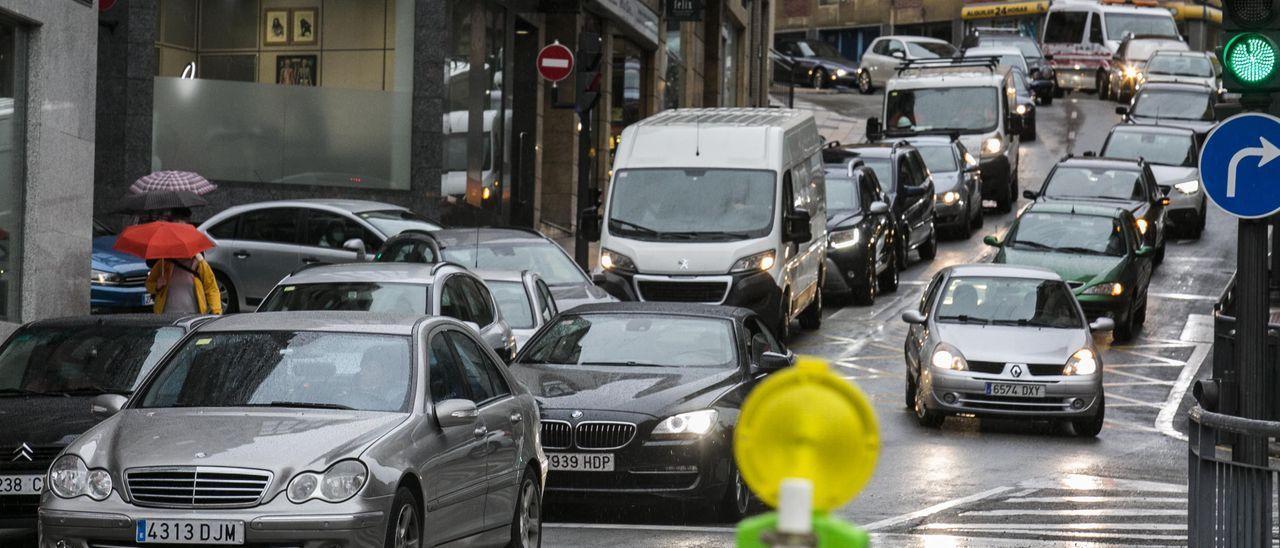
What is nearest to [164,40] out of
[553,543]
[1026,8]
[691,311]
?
[691,311]

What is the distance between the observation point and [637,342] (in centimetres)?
1362

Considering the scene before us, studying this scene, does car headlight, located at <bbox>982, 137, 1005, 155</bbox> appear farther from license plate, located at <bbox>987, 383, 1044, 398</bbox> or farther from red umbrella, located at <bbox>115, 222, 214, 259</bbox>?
red umbrella, located at <bbox>115, 222, 214, 259</bbox>

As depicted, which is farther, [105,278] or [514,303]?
[105,278]

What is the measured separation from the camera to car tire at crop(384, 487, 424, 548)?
8.35 m

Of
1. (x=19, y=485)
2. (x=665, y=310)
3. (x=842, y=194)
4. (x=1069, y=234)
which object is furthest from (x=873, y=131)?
(x=19, y=485)

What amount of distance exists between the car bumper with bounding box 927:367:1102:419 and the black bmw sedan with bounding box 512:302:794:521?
4.36 m

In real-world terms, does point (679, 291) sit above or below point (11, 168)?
below

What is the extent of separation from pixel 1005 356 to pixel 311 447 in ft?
34.3

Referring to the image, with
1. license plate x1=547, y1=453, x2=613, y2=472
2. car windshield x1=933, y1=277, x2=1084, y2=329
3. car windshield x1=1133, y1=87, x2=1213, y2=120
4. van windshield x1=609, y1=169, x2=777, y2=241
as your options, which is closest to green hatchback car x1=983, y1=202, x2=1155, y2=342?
car windshield x1=933, y1=277, x2=1084, y2=329

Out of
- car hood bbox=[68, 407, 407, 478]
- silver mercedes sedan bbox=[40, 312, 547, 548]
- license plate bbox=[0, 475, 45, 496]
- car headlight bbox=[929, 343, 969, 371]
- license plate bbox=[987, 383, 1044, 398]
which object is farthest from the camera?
car headlight bbox=[929, 343, 969, 371]

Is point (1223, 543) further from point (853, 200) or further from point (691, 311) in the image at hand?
point (853, 200)

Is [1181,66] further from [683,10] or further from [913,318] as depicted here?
[913,318]

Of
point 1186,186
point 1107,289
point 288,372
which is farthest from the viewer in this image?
point 1186,186

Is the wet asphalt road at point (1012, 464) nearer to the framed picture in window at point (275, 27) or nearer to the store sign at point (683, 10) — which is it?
the framed picture in window at point (275, 27)
